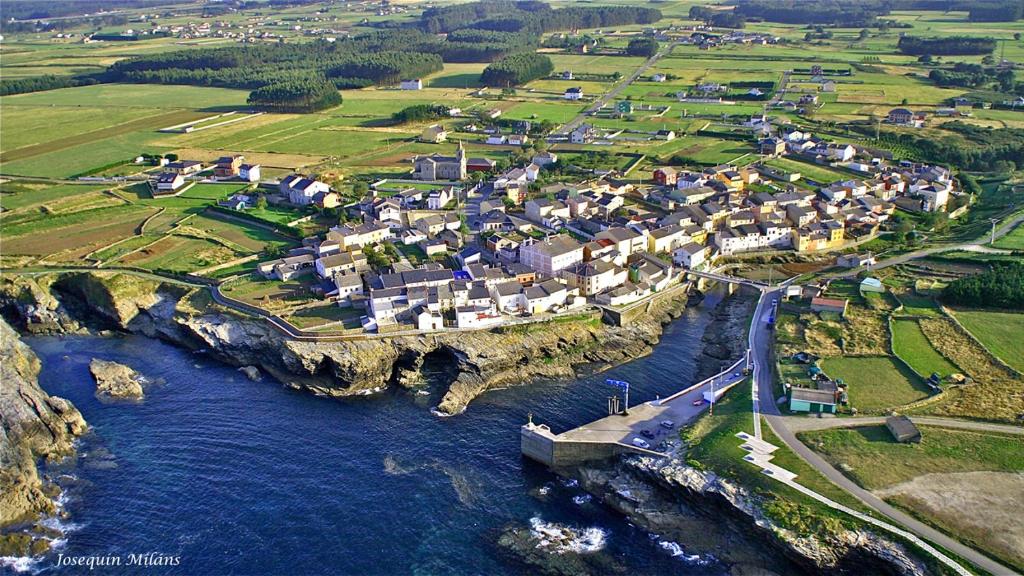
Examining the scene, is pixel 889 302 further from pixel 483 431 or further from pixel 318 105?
pixel 318 105

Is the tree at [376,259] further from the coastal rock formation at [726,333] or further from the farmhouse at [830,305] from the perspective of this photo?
the farmhouse at [830,305]

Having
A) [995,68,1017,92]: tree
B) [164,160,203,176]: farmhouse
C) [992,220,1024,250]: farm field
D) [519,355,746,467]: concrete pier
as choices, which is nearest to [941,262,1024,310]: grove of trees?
[992,220,1024,250]: farm field

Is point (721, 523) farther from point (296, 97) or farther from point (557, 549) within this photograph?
point (296, 97)

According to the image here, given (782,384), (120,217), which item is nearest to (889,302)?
(782,384)

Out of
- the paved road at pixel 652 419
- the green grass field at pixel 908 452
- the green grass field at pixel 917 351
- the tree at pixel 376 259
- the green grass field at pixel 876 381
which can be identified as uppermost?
the tree at pixel 376 259

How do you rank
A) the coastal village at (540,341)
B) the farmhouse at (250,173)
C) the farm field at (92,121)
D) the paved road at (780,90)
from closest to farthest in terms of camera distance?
the coastal village at (540,341) < the farmhouse at (250,173) < the farm field at (92,121) < the paved road at (780,90)

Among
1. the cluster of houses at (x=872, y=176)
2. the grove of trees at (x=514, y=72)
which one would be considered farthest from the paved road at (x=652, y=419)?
the grove of trees at (x=514, y=72)

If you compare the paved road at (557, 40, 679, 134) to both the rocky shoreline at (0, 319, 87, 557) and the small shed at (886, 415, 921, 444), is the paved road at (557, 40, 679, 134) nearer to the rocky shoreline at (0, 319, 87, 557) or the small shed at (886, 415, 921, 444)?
the small shed at (886, 415, 921, 444)
